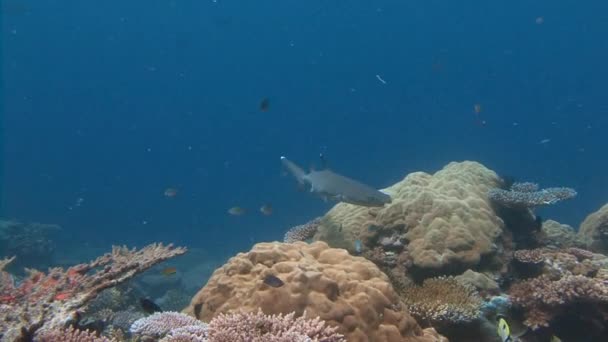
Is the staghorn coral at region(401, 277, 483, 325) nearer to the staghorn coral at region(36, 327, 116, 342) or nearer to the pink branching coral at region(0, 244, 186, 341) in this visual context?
the pink branching coral at region(0, 244, 186, 341)

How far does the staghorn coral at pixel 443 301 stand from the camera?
5648 millimetres

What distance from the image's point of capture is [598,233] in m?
10.2

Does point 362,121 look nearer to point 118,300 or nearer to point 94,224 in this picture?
point 94,224

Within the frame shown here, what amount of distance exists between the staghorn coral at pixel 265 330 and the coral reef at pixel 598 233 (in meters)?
9.09

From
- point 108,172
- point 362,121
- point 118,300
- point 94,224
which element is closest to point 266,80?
point 362,121

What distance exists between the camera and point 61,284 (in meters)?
4.34

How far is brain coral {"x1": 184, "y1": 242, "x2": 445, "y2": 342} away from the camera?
461cm

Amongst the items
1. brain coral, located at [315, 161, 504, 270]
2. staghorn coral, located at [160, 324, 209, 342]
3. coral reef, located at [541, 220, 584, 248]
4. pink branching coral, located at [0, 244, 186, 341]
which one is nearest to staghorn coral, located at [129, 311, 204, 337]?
staghorn coral, located at [160, 324, 209, 342]

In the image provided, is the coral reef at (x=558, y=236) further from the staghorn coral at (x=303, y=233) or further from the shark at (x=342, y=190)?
the staghorn coral at (x=303, y=233)

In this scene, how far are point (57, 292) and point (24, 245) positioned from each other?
20472 mm

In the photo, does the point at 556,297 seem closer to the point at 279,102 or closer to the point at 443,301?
the point at 443,301

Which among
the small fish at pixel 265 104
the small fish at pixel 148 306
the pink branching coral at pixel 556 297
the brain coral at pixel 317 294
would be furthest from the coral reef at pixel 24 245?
the pink branching coral at pixel 556 297

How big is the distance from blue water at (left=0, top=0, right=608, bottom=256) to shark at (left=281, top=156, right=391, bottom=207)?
41.9 metres

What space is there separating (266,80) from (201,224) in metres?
56.5
